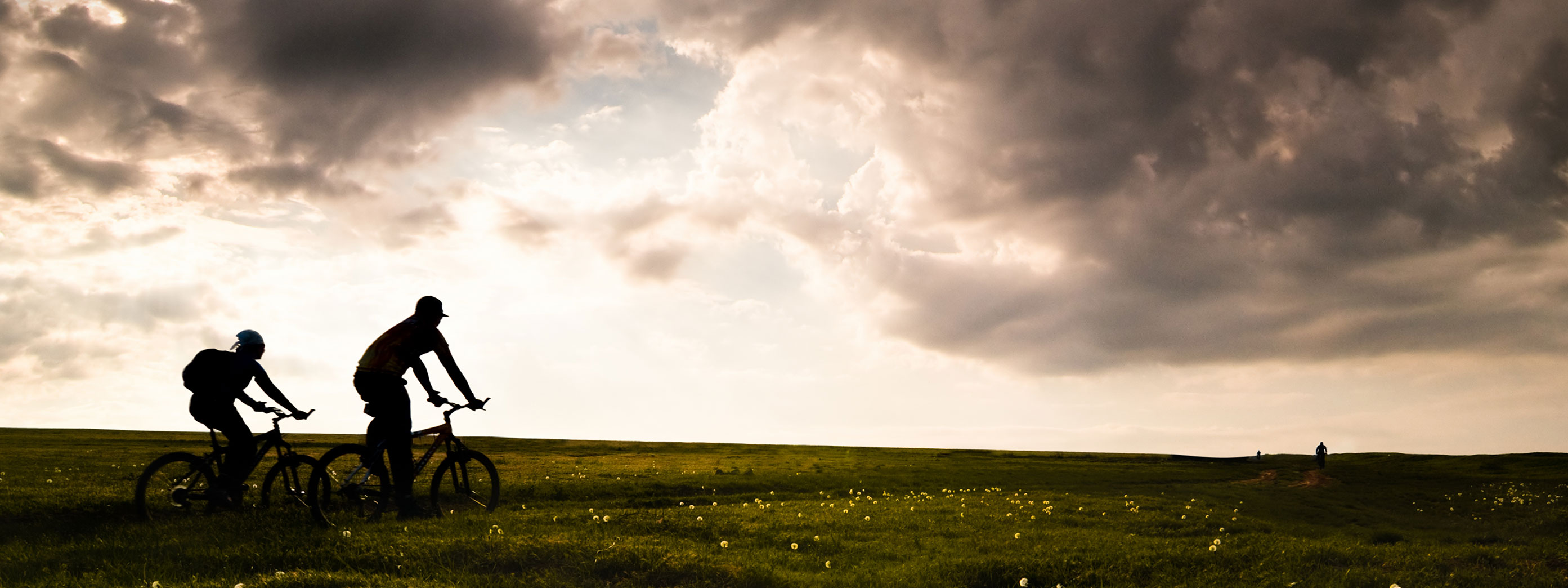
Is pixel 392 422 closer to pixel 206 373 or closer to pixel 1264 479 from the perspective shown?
pixel 206 373

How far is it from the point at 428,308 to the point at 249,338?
3697 millimetres

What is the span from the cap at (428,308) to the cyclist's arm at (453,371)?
1.98 feet

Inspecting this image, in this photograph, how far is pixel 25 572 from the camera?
10883mm

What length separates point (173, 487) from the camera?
14.5 metres

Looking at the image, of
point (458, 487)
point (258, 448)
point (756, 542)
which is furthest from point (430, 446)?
point (756, 542)

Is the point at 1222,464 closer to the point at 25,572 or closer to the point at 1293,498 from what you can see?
the point at 1293,498

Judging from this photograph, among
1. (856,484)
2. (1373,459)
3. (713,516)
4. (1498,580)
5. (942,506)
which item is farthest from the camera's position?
(1373,459)

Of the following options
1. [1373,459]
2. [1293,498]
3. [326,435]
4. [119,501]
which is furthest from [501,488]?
[1373,459]

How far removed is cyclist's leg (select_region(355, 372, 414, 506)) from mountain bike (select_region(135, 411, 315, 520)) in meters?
1.39

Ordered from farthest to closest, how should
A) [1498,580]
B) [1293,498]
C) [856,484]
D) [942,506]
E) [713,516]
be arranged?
[1293,498]
[856,484]
[942,506]
[713,516]
[1498,580]

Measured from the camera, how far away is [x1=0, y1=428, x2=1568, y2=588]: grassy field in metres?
11.4

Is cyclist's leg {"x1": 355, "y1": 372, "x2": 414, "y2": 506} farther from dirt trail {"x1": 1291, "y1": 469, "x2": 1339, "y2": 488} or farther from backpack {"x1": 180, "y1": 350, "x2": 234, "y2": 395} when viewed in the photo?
dirt trail {"x1": 1291, "y1": 469, "x2": 1339, "y2": 488}

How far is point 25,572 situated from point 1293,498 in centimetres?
4311

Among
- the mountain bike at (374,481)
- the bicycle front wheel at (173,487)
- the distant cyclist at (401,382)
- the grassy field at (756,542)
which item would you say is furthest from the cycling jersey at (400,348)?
the bicycle front wheel at (173,487)
